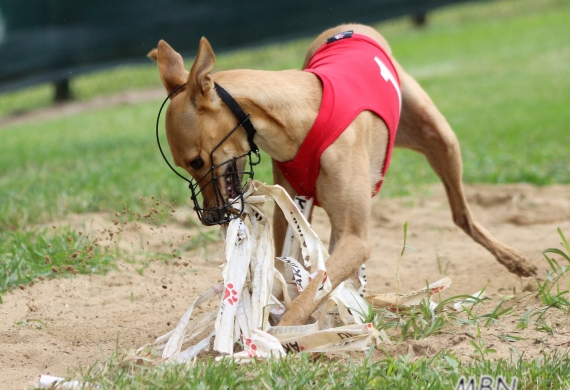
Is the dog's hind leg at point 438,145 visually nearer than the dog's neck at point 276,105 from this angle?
No

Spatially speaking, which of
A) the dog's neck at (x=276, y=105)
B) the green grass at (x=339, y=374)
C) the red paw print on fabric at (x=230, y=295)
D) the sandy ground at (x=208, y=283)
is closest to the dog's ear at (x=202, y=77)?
the dog's neck at (x=276, y=105)

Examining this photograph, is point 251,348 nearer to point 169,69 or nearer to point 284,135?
point 284,135

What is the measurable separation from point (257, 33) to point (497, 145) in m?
4.37

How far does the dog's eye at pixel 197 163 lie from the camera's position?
336 centimetres

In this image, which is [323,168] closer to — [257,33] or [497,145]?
[497,145]

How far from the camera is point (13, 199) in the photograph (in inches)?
232

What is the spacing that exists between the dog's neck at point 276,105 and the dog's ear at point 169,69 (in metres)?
0.16

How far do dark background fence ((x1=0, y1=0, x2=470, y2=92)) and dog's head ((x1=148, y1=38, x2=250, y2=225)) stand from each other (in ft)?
23.7

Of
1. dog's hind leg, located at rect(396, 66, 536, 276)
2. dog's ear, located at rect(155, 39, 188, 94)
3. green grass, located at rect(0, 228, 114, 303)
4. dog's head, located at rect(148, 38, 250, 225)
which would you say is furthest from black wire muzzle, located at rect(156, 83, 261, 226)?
dog's hind leg, located at rect(396, 66, 536, 276)

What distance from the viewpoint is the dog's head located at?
333 centimetres

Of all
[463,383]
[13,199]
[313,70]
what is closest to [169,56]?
[313,70]

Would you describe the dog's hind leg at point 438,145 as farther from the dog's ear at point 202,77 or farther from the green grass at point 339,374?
the green grass at point 339,374

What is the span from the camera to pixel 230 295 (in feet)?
10.6

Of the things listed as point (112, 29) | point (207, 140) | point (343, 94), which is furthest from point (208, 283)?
point (112, 29)
